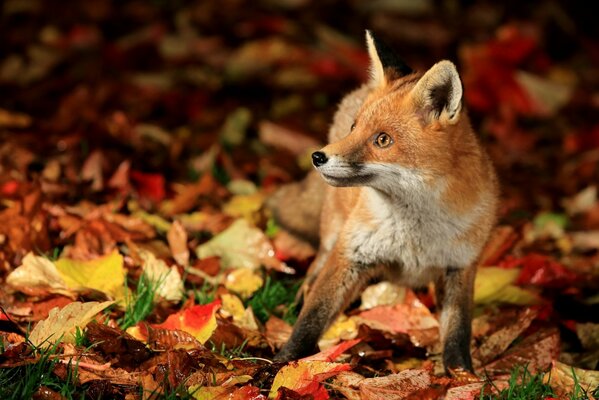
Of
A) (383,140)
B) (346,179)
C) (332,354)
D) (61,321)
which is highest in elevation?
(383,140)

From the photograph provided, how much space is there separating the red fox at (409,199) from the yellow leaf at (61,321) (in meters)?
0.96

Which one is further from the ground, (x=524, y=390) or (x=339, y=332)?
(x=524, y=390)

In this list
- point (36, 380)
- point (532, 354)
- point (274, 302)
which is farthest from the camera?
point (274, 302)

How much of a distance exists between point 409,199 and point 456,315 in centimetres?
69

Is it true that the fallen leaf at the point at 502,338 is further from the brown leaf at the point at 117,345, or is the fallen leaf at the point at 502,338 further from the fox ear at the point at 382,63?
the brown leaf at the point at 117,345

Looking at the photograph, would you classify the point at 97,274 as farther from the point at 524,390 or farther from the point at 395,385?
the point at 524,390

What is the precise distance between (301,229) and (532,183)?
2850 millimetres

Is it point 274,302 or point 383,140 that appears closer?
point 383,140

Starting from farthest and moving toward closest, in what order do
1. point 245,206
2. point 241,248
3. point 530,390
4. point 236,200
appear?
1. point 236,200
2. point 245,206
3. point 241,248
4. point 530,390

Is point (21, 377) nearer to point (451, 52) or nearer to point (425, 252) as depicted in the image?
point (425, 252)

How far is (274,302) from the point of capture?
171 inches

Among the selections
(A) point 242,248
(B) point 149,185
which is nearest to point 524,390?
(A) point 242,248

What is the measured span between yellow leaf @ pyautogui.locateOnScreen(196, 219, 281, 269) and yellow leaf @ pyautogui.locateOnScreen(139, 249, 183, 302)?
1.53ft

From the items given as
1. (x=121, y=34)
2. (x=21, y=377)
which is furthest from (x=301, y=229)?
(x=121, y=34)
